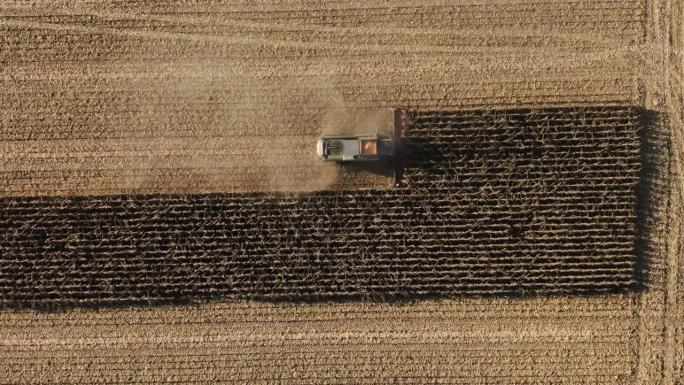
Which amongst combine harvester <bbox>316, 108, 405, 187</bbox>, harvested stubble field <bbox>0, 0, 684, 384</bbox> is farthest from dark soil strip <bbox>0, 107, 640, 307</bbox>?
combine harvester <bbox>316, 108, 405, 187</bbox>

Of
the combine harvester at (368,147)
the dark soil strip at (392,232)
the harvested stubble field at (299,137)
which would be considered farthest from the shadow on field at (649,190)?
the combine harvester at (368,147)

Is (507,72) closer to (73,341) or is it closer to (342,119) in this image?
(342,119)

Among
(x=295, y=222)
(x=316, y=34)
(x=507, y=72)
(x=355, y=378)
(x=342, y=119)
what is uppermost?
(x=316, y=34)

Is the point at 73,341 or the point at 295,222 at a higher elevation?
the point at 295,222

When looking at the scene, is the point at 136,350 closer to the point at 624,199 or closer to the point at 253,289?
the point at 253,289

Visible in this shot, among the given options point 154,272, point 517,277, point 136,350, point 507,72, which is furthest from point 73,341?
point 507,72

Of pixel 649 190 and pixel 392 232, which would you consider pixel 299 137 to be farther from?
pixel 649 190

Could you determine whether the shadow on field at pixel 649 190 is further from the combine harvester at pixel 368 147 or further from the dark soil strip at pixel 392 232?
the combine harvester at pixel 368 147
